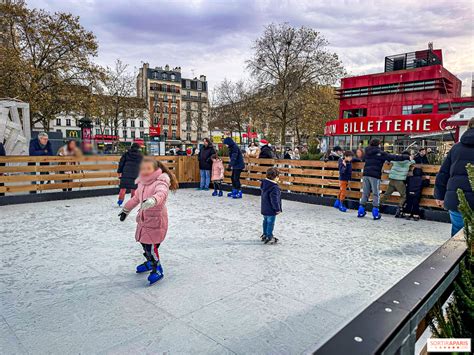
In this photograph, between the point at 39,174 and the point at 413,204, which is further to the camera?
the point at 39,174

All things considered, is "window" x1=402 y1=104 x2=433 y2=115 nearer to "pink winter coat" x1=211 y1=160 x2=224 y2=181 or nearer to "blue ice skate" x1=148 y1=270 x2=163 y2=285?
"pink winter coat" x1=211 y1=160 x2=224 y2=181

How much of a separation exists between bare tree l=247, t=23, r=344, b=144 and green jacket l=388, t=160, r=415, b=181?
1737cm

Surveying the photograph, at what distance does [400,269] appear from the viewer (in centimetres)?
403

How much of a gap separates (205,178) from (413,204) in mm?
6546

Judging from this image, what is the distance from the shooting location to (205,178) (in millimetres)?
11453

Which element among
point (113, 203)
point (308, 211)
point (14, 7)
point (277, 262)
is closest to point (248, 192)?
point (308, 211)

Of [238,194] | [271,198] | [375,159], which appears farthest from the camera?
[238,194]

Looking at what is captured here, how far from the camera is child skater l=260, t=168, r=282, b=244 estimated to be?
4953 mm

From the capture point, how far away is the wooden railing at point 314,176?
7580mm

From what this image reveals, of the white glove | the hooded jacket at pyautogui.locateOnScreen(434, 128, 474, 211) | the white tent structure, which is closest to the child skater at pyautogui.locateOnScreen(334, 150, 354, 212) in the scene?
the hooded jacket at pyautogui.locateOnScreen(434, 128, 474, 211)

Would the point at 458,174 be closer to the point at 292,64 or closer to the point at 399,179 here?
the point at 399,179

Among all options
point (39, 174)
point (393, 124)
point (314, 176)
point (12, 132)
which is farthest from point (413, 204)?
point (393, 124)

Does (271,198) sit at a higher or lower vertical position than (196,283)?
higher

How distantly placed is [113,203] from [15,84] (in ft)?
39.8
